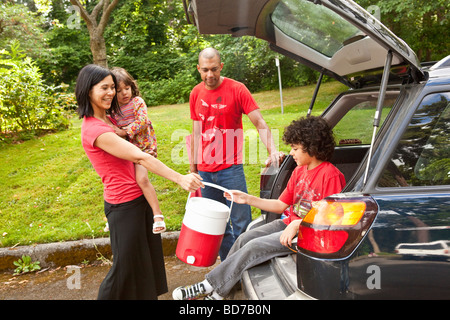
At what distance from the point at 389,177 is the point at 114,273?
187 centimetres

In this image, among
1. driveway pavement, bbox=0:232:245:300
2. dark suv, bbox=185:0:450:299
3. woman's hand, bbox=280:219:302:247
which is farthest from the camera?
driveway pavement, bbox=0:232:245:300

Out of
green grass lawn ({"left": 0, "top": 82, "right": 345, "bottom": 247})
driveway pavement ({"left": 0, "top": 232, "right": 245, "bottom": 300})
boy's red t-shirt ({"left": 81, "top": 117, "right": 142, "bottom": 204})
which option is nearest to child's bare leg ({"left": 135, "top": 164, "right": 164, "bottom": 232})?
boy's red t-shirt ({"left": 81, "top": 117, "right": 142, "bottom": 204})

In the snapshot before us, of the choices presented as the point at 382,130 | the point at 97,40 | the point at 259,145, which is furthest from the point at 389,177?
the point at 97,40

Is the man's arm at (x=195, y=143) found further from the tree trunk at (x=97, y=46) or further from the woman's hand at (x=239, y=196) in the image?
the tree trunk at (x=97, y=46)

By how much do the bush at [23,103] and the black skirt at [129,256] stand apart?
6.76m

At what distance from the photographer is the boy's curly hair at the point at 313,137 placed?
2762mm

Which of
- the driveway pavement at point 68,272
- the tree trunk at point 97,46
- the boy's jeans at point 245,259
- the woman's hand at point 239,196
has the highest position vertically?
the tree trunk at point 97,46

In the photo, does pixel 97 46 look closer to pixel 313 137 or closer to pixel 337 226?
pixel 313 137

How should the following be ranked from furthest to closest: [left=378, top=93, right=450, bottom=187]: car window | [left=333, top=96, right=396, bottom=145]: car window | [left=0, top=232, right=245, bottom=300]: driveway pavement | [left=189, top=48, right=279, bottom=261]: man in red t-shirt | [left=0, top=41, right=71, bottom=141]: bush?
1. [left=0, top=41, right=71, bottom=141]: bush
2. [left=0, top=232, right=245, bottom=300]: driveway pavement
3. [left=189, top=48, right=279, bottom=261]: man in red t-shirt
4. [left=333, top=96, right=396, bottom=145]: car window
5. [left=378, top=93, right=450, bottom=187]: car window

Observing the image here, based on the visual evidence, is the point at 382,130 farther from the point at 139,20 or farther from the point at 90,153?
the point at 139,20

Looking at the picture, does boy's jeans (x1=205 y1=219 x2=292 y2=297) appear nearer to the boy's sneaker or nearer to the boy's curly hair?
the boy's sneaker

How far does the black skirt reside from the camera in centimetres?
288

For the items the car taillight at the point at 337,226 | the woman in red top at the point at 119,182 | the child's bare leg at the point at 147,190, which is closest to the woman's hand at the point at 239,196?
the woman in red top at the point at 119,182

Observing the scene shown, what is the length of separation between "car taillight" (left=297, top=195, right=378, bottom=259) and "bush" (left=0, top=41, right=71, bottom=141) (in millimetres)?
8061
